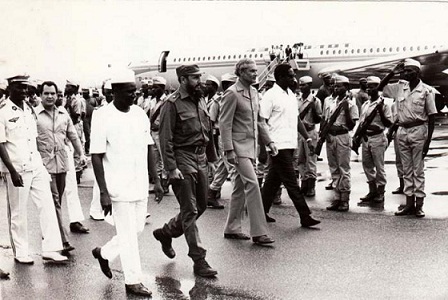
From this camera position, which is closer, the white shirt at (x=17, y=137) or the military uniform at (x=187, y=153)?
the military uniform at (x=187, y=153)

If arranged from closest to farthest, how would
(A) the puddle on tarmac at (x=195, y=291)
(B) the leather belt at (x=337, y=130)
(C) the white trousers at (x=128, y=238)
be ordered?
(A) the puddle on tarmac at (x=195, y=291)
(C) the white trousers at (x=128, y=238)
(B) the leather belt at (x=337, y=130)

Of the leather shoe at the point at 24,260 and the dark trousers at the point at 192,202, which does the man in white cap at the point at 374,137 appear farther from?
the leather shoe at the point at 24,260

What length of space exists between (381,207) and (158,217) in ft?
9.98

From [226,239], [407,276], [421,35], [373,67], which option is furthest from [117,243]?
[421,35]

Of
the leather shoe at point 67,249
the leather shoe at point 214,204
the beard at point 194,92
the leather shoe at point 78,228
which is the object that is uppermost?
the beard at point 194,92

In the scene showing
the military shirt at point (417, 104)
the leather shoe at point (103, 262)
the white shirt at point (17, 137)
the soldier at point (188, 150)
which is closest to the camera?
the leather shoe at point (103, 262)

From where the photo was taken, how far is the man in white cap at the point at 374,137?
869 centimetres

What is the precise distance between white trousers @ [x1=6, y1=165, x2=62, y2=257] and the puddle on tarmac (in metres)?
1.32

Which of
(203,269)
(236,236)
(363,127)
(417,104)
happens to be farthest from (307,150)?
(203,269)

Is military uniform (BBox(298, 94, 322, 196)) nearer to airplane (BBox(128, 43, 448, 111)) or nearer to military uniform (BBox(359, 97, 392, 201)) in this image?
military uniform (BBox(359, 97, 392, 201))

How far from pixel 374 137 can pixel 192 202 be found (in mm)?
4032

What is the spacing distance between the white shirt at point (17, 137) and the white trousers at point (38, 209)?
0.11 m

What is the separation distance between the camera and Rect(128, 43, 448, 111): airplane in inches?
966

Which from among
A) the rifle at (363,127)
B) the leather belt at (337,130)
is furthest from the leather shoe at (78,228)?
the rifle at (363,127)
